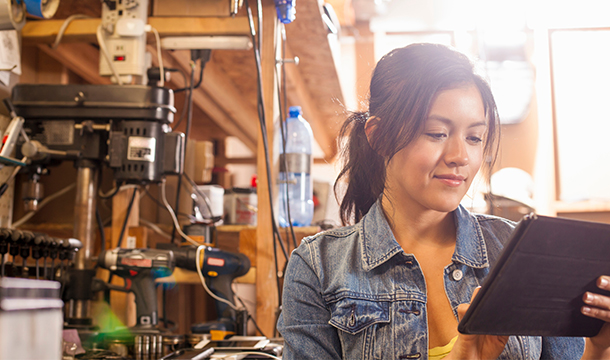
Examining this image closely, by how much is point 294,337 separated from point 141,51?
0.99m

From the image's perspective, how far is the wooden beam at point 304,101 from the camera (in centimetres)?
208

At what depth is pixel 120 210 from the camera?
62.3 inches

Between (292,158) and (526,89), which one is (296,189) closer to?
(292,158)

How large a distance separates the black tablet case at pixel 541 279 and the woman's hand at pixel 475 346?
0.17 feet

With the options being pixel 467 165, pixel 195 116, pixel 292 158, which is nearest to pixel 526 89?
pixel 195 116

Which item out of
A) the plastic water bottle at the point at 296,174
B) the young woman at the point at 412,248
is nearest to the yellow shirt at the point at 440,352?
the young woman at the point at 412,248

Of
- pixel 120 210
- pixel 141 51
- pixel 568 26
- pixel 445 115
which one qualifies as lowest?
pixel 120 210

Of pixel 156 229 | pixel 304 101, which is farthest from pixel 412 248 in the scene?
pixel 304 101

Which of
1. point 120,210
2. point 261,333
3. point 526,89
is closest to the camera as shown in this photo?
point 261,333

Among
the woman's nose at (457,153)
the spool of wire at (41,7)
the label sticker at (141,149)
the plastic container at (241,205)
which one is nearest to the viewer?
the woman's nose at (457,153)

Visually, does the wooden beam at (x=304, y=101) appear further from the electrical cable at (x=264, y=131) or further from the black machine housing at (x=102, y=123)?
the black machine housing at (x=102, y=123)

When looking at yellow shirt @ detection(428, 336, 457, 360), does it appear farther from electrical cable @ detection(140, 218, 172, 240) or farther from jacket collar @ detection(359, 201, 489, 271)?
electrical cable @ detection(140, 218, 172, 240)

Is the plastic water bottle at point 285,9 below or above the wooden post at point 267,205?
above

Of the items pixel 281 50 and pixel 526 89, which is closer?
pixel 281 50
